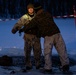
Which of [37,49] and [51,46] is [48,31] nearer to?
[51,46]

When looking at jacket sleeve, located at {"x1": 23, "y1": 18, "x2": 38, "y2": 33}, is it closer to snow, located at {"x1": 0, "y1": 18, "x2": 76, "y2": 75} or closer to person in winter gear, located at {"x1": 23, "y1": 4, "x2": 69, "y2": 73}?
person in winter gear, located at {"x1": 23, "y1": 4, "x2": 69, "y2": 73}

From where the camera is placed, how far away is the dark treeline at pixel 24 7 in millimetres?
26750

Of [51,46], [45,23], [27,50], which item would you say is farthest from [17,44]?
[45,23]

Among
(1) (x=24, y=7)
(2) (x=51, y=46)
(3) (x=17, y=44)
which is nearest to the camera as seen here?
(2) (x=51, y=46)

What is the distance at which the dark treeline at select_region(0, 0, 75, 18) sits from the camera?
87.8 ft

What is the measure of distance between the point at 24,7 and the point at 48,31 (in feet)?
67.2

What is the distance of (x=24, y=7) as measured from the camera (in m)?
29.1

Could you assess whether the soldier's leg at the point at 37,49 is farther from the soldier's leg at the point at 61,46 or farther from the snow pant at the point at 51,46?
the soldier's leg at the point at 61,46

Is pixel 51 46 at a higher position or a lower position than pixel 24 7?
lower

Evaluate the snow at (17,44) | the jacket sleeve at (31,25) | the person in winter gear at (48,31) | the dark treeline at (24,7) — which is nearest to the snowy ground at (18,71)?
the snow at (17,44)

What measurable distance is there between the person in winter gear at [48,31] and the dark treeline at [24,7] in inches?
679

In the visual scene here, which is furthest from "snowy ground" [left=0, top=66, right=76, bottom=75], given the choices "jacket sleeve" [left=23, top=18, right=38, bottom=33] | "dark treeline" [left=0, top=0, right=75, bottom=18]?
"dark treeline" [left=0, top=0, right=75, bottom=18]

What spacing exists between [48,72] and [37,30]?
1.19 m

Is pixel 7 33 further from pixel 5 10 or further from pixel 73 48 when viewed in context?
pixel 5 10
